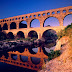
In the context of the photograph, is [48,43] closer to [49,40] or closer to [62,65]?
[49,40]

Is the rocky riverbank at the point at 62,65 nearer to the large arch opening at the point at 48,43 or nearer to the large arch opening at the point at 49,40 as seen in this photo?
the large arch opening at the point at 48,43

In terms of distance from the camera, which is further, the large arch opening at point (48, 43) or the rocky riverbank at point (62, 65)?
the large arch opening at point (48, 43)

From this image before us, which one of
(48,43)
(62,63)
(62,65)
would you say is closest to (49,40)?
(48,43)

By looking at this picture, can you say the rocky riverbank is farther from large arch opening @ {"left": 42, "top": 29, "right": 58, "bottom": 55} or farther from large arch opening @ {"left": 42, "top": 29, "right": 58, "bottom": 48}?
large arch opening @ {"left": 42, "top": 29, "right": 58, "bottom": 48}

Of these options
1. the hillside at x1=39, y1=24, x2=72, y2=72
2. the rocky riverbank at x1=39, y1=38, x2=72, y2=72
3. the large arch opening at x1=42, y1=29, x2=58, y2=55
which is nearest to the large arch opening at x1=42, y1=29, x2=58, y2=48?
the large arch opening at x1=42, y1=29, x2=58, y2=55

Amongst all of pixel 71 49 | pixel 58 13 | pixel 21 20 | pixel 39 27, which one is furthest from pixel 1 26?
pixel 71 49

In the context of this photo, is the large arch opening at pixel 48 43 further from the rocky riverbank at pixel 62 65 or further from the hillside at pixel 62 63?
the rocky riverbank at pixel 62 65

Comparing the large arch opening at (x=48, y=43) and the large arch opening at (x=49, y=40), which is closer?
the large arch opening at (x=48, y=43)

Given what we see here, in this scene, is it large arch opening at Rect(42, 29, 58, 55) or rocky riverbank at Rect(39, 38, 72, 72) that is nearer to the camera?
rocky riverbank at Rect(39, 38, 72, 72)

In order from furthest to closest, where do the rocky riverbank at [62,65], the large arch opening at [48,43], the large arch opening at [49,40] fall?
the large arch opening at [49,40] → the large arch opening at [48,43] → the rocky riverbank at [62,65]

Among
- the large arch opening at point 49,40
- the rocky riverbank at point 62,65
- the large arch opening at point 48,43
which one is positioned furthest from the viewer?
the large arch opening at point 49,40

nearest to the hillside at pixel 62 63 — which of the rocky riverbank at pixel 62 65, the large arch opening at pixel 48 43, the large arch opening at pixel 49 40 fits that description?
the rocky riverbank at pixel 62 65

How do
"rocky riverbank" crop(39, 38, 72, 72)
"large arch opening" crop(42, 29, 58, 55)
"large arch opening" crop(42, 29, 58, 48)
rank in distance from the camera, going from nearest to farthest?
"rocky riverbank" crop(39, 38, 72, 72), "large arch opening" crop(42, 29, 58, 55), "large arch opening" crop(42, 29, 58, 48)

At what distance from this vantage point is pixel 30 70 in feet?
16.7
